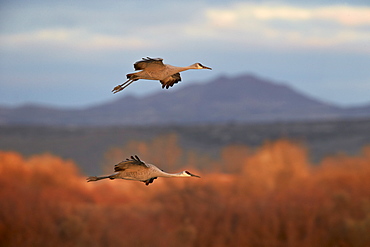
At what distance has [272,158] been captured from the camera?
82312 millimetres

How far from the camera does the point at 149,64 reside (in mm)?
8070

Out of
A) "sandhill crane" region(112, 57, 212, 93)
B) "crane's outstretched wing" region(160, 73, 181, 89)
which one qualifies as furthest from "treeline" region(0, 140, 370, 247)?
"sandhill crane" region(112, 57, 212, 93)

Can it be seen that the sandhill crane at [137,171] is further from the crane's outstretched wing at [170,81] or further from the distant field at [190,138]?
the distant field at [190,138]

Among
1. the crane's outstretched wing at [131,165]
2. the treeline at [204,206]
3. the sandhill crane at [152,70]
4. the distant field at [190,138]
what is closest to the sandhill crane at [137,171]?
the crane's outstretched wing at [131,165]

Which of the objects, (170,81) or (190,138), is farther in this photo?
(190,138)

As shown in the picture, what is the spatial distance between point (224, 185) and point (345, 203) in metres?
16.1

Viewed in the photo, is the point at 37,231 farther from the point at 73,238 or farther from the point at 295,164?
the point at 295,164

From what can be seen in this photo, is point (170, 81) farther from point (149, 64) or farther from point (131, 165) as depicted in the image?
point (131, 165)

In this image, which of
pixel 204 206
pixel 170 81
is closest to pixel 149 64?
pixel 170 81

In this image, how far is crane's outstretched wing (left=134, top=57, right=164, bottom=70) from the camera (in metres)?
7.97

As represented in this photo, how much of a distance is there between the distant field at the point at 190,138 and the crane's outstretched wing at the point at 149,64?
99074mm

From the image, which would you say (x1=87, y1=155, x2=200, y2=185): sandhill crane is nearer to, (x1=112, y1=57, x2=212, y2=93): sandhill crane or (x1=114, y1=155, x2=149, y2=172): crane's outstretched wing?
(x1=114, y1=155, x2=149, y2=172): crane's outstretched wing

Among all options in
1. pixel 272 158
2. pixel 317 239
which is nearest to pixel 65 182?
pixel 272 158

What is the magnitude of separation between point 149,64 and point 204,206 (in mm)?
75380
